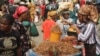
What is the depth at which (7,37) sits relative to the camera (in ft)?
18.9

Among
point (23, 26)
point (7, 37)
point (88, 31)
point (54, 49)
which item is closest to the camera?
point (54, 49)

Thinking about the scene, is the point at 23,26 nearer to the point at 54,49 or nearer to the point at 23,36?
the point at 23,36

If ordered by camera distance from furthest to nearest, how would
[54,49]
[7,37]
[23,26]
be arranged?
[23,26] < [7,37] < [54,49]

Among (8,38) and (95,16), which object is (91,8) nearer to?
(95,16)

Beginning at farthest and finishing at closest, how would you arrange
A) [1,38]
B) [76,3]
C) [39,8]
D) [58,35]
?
[39,8] → [76,3] → [58,35] → [1,38]

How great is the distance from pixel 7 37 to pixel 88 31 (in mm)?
2052

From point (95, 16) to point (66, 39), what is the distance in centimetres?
77

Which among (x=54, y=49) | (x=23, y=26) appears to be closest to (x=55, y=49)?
(x=54, y=49)

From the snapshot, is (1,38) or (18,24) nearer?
(1,38)

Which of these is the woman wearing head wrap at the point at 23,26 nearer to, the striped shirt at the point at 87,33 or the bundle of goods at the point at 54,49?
the striped shirt at the point at 87,33

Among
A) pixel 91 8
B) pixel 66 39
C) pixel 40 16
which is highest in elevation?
pixel 91 8

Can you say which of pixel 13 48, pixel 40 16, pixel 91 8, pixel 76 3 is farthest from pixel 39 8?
pixel 13 48

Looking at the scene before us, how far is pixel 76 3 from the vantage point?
2075cm

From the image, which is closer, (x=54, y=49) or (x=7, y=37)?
(x=54, y=49)
